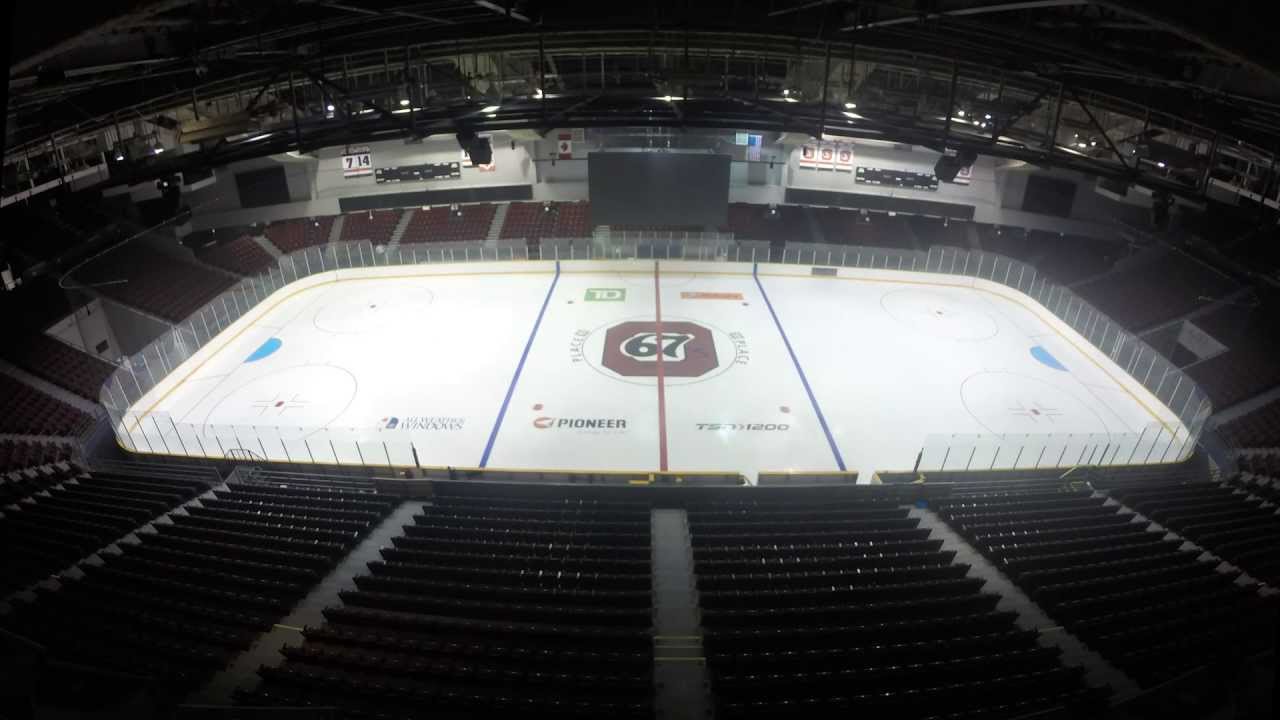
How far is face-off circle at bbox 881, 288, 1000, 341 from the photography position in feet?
56.6

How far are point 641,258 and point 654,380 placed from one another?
7736 millimetres

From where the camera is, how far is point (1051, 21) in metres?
9.48

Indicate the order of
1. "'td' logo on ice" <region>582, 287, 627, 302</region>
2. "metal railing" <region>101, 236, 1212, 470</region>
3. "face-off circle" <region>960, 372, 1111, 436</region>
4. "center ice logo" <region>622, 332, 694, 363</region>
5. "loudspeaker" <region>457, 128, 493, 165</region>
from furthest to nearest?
"'td' logo on ice" <region>582, 287, 627, 302</region>
"center ice logo" <region>622, 332, 694, 363</region>
"face-off circle" <region>960, 372, 1111, 436</region>
"metal railing" <region>101, 236, 1212, 470</region>
"loudspeaker" <region>457, 128, 493, 165</region>

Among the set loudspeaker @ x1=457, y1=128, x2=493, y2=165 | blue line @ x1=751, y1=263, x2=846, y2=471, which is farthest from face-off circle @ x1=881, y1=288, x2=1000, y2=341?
loudspeaker @ x1=457, y1=128, x2=493, y2=165

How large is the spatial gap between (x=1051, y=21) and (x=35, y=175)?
1782 cm

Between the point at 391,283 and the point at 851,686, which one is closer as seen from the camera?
the point at 851,686

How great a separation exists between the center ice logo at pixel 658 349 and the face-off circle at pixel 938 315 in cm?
576

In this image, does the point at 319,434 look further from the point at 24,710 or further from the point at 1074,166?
the point at 1074,166

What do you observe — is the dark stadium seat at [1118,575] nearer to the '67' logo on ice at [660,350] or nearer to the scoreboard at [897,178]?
the '67' logo on ice at [660,350]

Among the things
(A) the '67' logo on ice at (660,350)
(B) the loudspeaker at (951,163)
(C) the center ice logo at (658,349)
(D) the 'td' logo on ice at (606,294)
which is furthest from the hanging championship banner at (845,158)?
(B) the loudspeaker at (951,163)

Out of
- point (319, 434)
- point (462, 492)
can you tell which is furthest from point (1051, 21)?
point (319, 434)

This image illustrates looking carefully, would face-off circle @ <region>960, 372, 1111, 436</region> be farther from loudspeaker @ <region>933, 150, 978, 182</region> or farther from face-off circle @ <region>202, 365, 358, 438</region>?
face-off circle @ <region>202, 365, 358, 438</region>

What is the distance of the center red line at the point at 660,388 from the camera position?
12117mm

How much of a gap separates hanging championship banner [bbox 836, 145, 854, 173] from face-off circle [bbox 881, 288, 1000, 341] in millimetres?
6728
